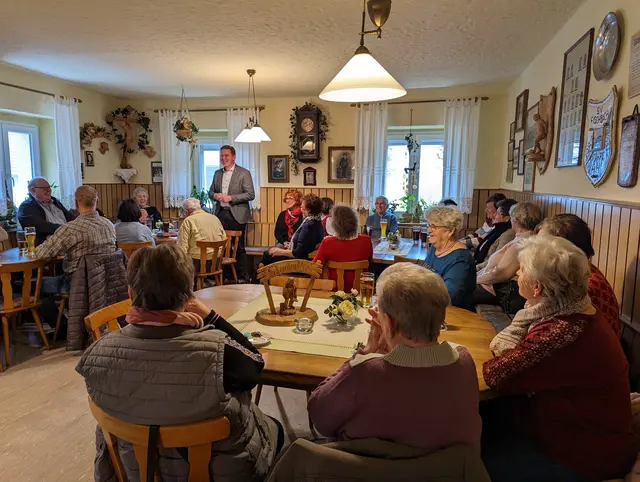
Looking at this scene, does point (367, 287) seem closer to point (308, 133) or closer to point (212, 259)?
point (212, 259)

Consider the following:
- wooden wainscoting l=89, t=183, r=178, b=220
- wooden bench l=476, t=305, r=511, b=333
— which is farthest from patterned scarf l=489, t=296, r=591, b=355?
wooden wainscoting l=89, t=183, r=178, b=220

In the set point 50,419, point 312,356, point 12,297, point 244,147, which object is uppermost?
point 244,147

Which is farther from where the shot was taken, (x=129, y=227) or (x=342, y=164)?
(x=342, y=164)

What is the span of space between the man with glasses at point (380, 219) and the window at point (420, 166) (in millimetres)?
847

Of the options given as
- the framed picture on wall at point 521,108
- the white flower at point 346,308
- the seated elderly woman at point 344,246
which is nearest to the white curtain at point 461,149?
the framed picture on wall at point 521,108

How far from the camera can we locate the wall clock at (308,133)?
6.18 m

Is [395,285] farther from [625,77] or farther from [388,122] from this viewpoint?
[388,122]

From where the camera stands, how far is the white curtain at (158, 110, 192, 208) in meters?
6.61

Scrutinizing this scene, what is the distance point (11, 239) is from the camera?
4.85m

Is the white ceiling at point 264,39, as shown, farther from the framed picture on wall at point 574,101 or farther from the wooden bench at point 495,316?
the wooden bench at point 495,316

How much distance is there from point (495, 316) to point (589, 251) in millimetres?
968

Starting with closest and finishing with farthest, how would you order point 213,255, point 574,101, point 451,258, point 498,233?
point 451,258
point 574,101
point 498,233
point 213,255

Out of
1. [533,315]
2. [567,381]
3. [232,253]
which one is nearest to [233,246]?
[232,253]

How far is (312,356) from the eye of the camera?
5.24ft
